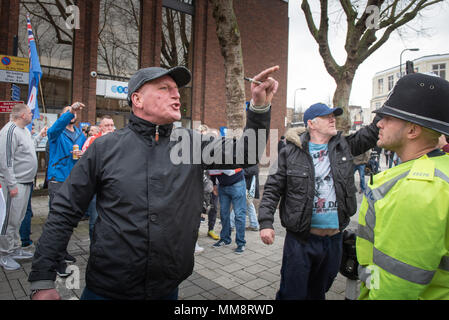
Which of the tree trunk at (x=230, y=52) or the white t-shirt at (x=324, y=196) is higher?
the tree trunk at (x=230, y=52)

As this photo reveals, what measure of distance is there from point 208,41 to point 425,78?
17.9m

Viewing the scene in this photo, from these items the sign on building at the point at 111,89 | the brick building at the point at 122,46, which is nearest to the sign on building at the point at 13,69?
the brick building at the point at 122,46

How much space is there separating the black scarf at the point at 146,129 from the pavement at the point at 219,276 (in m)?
1.62

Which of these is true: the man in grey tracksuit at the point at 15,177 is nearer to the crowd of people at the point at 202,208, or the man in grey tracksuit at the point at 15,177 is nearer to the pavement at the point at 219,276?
the pavement at the point at 219,276

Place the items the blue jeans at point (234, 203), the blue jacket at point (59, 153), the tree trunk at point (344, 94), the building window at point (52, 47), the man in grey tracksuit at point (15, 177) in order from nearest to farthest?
the man in grey tracksuit at point (15, 177) → the blue jacket at point (59, 153) → the blue jeans at point (234, 203) → the tree trunk at point (344, 94) → the building window at point (52, 47)

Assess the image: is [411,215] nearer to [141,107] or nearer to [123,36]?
[141,107]

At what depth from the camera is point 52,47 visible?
13.6 metres

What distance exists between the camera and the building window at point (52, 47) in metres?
13.0

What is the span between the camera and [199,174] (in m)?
2.00

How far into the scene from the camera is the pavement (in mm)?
3463

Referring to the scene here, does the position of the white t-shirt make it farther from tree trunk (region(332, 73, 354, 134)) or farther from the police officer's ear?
tree trunk (region(332, 73, 354, 134))

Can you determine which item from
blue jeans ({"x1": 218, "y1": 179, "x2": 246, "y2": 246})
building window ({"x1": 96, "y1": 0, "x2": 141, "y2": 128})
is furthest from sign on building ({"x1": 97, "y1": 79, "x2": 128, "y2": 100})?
blue jeans ({"x1": 218, "y1": 179, "x2": 246, "y2": 246})

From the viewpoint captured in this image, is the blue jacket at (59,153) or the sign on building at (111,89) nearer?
the blue jacket at (59,153)

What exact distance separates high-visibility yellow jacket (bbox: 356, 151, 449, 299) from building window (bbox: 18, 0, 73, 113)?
47.7 ft
